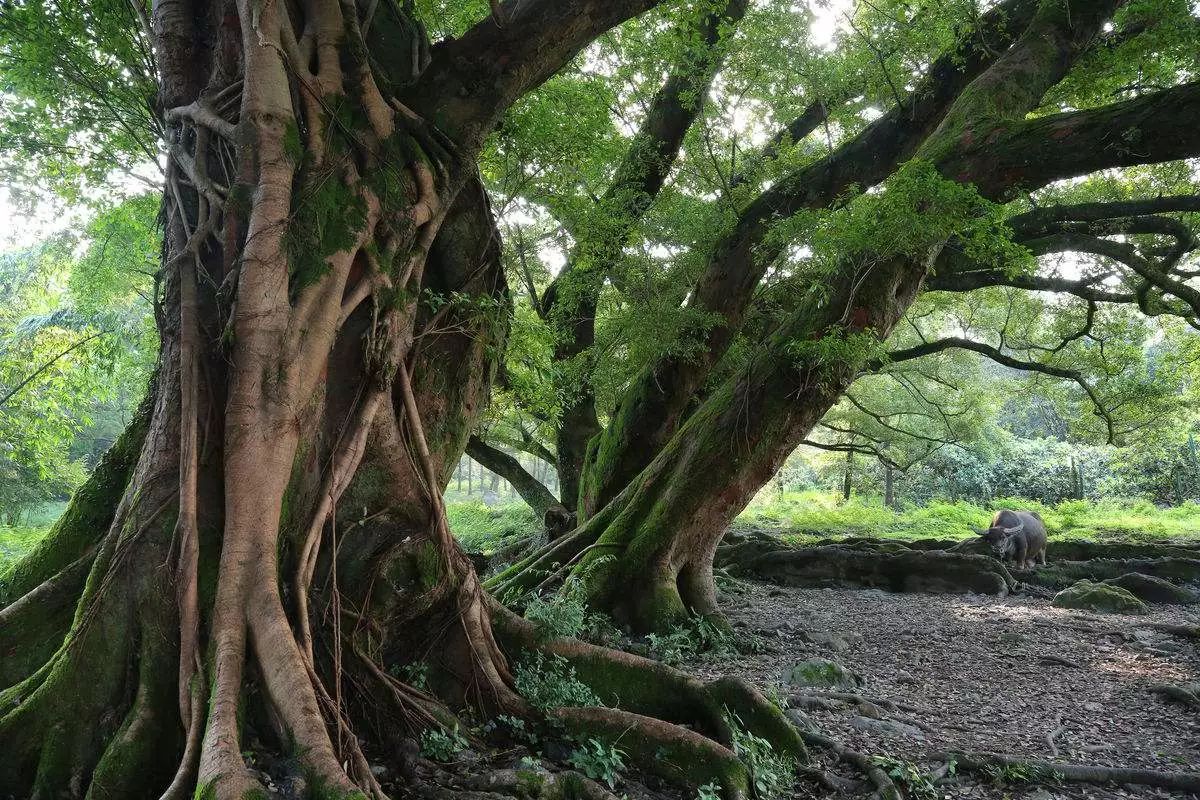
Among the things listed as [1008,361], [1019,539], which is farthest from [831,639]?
[1019,539]

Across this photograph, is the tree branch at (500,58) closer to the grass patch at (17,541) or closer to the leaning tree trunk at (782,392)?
the leaning tree trunk at (782,392)

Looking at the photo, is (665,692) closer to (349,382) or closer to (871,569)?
(349,382)

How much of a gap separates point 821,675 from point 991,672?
6.28ft

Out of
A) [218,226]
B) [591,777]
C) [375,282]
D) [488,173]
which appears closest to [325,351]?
[375,282]

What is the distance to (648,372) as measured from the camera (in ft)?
28.1

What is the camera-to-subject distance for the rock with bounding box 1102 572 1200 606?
9.00 m

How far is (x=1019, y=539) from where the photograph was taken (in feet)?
35.5

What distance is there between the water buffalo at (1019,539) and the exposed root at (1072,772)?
25.0 feet

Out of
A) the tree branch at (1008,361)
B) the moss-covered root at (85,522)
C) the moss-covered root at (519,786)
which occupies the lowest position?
the moss-covered root at (519,786)

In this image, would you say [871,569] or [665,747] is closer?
[665,747]

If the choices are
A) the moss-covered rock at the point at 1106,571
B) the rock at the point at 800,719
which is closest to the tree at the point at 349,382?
the rock at the point at 800,719

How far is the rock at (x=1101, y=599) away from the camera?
845 centimetres

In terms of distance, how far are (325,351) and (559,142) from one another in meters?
3.14

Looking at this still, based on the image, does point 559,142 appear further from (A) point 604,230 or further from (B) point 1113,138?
(B) point 1113,138
